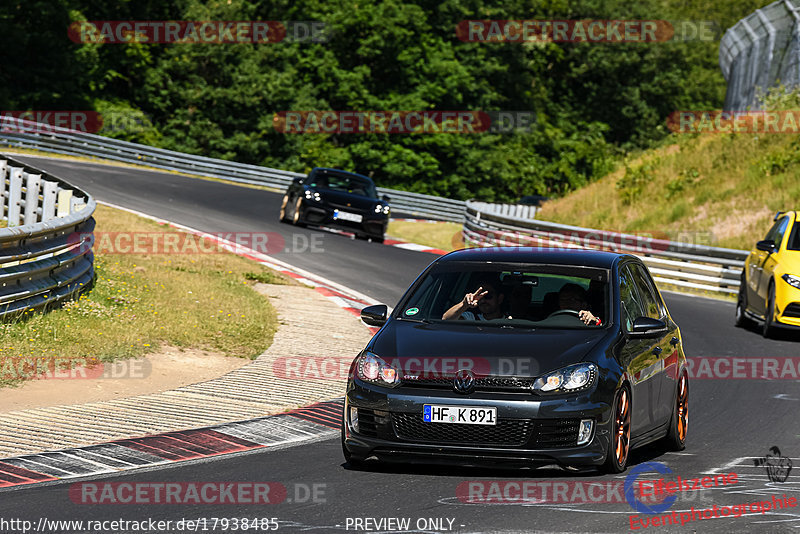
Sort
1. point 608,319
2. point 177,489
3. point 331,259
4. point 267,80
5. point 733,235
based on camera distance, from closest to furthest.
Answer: point 177,489 → point 608,319 → point 331,259 → point 733,235 → point 267,80

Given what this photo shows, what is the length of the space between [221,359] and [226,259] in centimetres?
904

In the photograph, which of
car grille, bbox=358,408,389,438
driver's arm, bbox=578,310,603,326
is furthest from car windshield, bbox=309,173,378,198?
car grille, bbox=358,408,389,438

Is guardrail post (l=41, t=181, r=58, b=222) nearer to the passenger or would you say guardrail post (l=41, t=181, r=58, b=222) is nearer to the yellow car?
the yellow car

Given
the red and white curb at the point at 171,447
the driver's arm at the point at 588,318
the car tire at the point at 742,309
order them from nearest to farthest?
the red and white curb at the point at 171,447, the driver's arm at the point at 588,318, the car tire at the point at 742,309

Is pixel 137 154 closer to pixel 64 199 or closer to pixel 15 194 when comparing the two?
pixel 15 194

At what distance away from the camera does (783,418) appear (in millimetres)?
10664

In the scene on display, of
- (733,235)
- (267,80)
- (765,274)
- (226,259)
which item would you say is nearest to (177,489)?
(765,274)

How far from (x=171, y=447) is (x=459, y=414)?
2309mm

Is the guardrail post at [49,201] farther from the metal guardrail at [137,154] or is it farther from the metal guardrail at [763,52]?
the metal guardrail at [137,154]

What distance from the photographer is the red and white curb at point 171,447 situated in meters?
7.64

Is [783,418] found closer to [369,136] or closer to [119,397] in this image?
[119,397]

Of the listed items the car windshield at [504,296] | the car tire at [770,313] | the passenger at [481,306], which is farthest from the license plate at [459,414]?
the car tire at [770,313]

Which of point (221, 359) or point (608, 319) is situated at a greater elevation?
point (608, 319)

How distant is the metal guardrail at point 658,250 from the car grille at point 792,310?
798 cm
